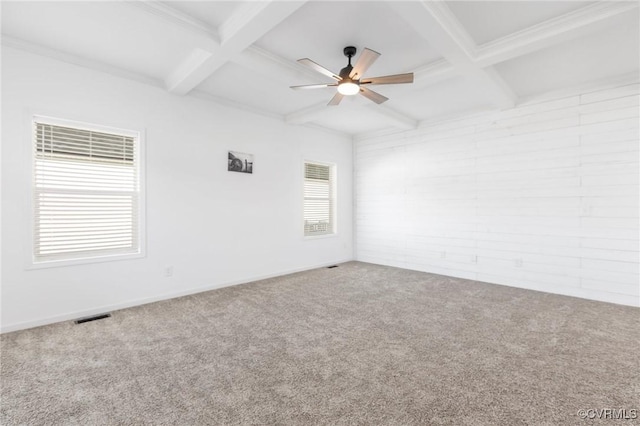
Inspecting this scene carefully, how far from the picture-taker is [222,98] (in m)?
4.39

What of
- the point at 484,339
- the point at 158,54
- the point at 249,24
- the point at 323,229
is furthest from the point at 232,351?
the point at 323,229

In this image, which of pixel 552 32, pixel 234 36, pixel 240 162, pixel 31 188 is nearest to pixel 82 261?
pixel 31 188

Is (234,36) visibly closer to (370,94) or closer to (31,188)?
(370,94)

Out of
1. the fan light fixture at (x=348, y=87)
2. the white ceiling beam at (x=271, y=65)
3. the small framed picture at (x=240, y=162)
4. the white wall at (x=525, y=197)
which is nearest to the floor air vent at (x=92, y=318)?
the small framed picture at (x=240, y=162)

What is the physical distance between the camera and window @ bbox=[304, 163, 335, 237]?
232 inches

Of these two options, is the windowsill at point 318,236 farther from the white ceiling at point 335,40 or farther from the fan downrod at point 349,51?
the fan downrod at point 349,51

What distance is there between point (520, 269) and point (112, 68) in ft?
20.1

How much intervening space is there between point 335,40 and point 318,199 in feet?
11.5

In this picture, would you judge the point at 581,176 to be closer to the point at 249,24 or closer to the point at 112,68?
the point at 249,24

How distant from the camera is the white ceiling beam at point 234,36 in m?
2.29

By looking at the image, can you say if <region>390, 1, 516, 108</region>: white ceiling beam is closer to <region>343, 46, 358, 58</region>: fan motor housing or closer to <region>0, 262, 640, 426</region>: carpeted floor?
<region>343, 46, 358, 58</region>: fan motor housing

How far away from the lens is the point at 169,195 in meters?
3.92

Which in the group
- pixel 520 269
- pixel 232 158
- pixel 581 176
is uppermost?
pixel 232 158

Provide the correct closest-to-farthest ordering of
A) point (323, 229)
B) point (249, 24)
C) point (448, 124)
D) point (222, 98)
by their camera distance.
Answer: point (249, 24) → point (222, 98) → point (448, 124) → point (323, 229)
